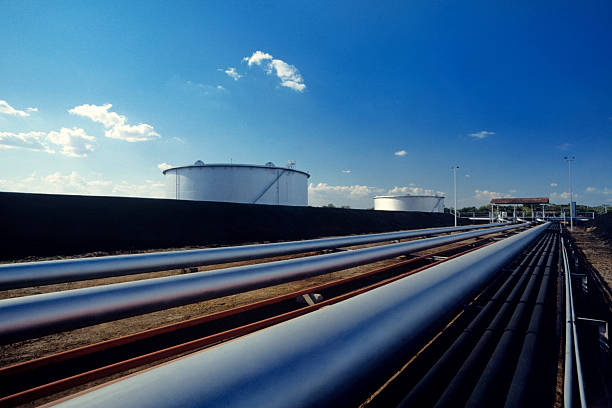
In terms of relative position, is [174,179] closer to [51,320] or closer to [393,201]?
[51,320]

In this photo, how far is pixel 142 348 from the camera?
244 centimetres

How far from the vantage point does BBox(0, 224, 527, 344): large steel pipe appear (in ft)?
4.93

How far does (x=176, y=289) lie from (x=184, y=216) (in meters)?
7.46

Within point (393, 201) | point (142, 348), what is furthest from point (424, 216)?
point (142, 348)

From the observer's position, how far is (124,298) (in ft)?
6.14

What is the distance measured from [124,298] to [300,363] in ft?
5.49

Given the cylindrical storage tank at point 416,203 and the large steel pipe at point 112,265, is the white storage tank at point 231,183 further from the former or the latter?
the cylindrical storage tank at point 416,203

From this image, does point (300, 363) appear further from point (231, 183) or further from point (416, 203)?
point (416, 203)

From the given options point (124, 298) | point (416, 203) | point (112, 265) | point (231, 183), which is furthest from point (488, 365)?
point (416, 203)

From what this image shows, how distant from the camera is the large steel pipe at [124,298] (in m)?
1.50

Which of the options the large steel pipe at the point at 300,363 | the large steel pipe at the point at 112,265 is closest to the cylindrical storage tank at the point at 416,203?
the large steel pipe at the point at 112,265

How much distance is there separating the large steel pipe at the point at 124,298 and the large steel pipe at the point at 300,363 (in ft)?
4.48

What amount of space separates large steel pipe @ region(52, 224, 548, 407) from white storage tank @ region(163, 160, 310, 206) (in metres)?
18.8

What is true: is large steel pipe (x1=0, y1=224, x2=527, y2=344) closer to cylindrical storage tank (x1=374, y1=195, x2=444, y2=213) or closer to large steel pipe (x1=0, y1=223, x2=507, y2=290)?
large steel pipe (x1=0, y1=223, x2=507, y2=290)
